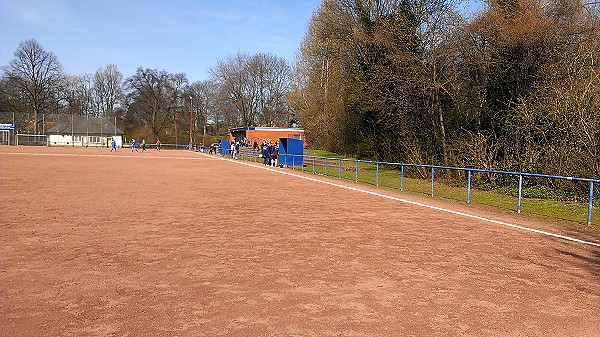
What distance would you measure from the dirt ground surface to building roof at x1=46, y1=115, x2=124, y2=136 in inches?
2663

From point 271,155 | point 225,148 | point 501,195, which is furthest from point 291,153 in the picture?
point 225,148

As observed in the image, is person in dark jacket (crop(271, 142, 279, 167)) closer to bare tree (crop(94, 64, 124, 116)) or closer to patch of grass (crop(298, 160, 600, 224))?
patch of grass (crop(298, 160, 600, 224))

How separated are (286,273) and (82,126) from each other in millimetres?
76753

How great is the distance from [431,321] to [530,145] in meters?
14.6

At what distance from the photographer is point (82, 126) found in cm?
7362

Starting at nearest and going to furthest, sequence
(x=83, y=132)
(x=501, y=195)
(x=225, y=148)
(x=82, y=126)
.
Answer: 1. (x=501, y=195)
2. (x=225, y=148)
3. (x=83, y=132)
4. (x=82, y=126)

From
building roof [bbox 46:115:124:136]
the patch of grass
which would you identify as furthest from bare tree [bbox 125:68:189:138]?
the patch of grass

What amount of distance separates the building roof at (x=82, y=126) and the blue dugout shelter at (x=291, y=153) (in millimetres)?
53153

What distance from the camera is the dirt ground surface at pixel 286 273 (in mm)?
4215

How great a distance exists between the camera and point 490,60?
18.9 m

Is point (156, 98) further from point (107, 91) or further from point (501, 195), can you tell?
point (501, 195)

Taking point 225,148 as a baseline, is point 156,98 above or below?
above

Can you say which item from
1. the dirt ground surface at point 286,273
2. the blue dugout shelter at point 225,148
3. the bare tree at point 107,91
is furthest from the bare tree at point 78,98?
the dirt ground surface at point 286,273

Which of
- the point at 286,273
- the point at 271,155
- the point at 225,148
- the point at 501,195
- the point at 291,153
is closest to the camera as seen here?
the point at 286,273
